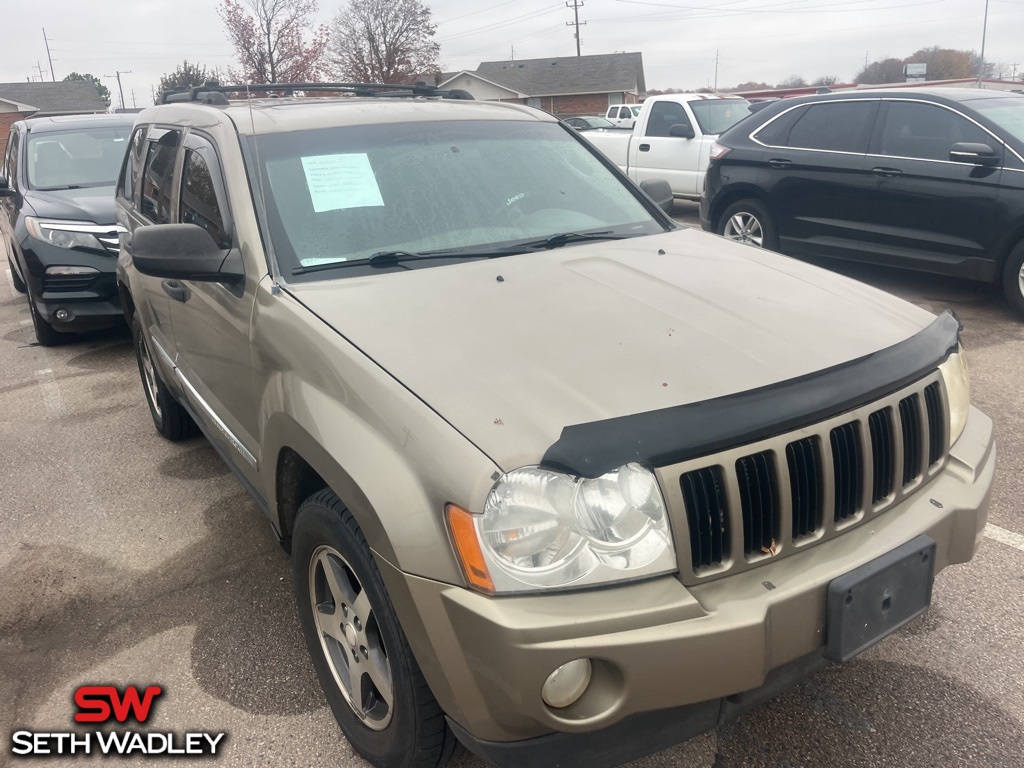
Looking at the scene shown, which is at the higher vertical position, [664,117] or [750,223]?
[664,117]

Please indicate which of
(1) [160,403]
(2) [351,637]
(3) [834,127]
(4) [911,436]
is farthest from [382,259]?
(3) [834,127]

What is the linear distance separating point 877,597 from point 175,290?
2.84 metres

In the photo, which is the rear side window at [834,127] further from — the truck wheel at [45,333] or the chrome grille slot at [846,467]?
the truck wheel at [45,333]

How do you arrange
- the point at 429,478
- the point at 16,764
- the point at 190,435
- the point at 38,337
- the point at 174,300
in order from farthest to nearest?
the point at 38,337, the point at 190,435, the point at 174,300, the point at 16,764, the point at 429,478

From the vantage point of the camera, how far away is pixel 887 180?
667 centimetres

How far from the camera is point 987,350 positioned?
554 centimetres

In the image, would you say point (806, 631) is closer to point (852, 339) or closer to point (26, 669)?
point (852, 339)

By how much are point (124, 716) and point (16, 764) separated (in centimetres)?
30

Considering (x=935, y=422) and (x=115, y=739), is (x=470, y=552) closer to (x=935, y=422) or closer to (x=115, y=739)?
(x=935, y=422)

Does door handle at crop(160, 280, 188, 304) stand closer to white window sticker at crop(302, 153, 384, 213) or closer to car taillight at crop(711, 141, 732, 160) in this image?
white window sticker at crop(302, 153, 384, 213)

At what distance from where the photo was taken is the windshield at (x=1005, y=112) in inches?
243

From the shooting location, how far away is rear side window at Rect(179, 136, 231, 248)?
289cm

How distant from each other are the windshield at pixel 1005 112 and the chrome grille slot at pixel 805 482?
5.57m

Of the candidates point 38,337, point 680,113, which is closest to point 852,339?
point 38,337
